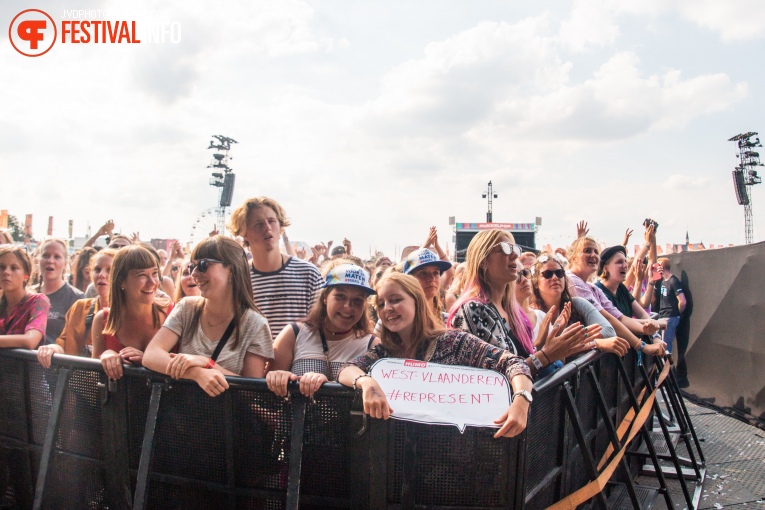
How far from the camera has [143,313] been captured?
11.2 feet

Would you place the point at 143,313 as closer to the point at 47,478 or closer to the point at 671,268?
the point at 47,478

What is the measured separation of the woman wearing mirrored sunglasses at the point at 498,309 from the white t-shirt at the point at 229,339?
3.50 feet

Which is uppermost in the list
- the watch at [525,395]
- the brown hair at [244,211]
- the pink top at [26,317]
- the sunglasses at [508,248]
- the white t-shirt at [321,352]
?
the brown hair at [244,211]

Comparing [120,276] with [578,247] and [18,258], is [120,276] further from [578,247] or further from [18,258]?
[578,247]

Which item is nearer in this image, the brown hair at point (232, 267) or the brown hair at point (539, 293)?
the brown hair at point (232, 267)

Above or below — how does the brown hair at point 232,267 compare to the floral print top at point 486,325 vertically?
above

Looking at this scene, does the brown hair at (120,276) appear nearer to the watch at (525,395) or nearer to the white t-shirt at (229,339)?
the white t-shirt at (229,339)

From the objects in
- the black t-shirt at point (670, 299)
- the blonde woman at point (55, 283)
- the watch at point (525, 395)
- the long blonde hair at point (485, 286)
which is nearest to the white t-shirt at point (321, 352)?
the long blonde hair at point (485, 286)

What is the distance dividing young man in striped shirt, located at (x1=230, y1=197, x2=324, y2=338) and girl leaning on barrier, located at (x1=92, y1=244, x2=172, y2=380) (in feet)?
2.32

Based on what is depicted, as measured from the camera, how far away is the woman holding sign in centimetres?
242

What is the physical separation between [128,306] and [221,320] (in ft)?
2.43

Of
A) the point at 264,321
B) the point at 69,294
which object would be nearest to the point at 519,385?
the point at 264,321

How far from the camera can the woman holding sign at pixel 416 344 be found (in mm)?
2422

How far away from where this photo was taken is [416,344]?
2717 mm
